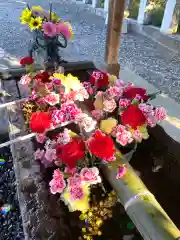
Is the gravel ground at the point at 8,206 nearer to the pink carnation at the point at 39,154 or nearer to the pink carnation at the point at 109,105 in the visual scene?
the pink carnation at the point at 39,154

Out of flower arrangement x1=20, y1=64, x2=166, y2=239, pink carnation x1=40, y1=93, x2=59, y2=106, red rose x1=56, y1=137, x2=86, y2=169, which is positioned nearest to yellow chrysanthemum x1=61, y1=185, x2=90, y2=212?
flower arrangement x1=20, y1=64, x2=166, y2=239

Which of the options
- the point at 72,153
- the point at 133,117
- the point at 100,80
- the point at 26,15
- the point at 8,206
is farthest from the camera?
the point at 26,15

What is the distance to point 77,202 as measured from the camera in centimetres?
102

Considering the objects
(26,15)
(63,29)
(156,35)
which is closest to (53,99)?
(63,29)

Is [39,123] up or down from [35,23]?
down

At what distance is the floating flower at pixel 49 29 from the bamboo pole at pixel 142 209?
1.19m

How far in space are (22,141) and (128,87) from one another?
2.14 ft

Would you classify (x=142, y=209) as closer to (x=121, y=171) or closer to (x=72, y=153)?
(x=121, y=171)

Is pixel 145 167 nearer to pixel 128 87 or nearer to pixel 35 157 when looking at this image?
pixel 128 87

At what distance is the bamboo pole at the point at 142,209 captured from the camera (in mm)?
772

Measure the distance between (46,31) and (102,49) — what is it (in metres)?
2.79

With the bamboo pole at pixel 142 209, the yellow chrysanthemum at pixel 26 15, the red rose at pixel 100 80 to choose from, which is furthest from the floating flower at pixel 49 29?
the bamboo pole at pixel 142 209

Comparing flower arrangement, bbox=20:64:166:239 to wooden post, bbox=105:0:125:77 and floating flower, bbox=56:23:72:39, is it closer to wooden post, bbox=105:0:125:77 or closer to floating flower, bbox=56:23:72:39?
floating flower, bbox=56:23:72:39

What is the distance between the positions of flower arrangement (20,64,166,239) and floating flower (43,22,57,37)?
19.0 inches
